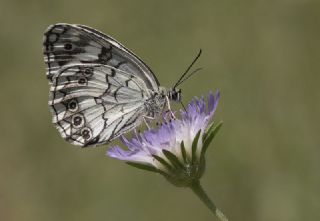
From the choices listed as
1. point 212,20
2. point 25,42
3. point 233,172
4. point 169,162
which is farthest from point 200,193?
point 25,42

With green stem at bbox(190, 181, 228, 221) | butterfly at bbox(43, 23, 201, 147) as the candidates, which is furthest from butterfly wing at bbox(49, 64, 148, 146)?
green stem at bbox(190, 181, 228, 221)

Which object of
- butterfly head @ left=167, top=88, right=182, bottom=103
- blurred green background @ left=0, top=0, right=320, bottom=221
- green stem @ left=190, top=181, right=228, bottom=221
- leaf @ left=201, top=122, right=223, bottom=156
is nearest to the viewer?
green stem @ left=190, top=181, right=228, bottom=221

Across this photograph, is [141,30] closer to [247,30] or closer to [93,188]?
[247,30]

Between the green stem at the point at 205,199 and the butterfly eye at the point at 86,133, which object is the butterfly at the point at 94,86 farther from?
the green stem at the point at 205,199

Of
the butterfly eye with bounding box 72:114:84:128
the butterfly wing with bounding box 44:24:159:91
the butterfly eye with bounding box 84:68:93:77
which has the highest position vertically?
the butterfly wing with bounding box 44:24:159:91

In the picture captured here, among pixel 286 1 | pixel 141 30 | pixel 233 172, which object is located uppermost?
pixel 286 1

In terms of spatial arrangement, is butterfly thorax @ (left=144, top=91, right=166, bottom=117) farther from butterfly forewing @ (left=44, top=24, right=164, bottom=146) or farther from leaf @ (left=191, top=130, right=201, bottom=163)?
leaf @ (left=191, top=130, right=201, bottom=163)

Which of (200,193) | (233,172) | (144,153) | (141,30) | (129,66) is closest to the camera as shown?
(200,193)
